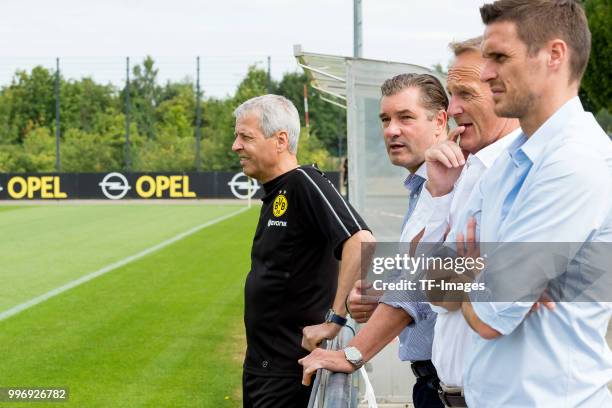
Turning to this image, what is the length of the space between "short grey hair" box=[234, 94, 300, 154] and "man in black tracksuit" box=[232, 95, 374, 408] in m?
0.03

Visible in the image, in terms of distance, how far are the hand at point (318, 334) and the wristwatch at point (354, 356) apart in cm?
91

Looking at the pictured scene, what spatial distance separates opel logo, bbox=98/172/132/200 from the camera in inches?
1829

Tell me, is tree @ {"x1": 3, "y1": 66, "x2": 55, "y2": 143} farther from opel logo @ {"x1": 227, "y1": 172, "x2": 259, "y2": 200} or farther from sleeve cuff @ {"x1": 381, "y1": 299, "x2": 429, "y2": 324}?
sleeve cuff @ {"x1": 381, "y1": 299, "x2": 429, "y2": 324}

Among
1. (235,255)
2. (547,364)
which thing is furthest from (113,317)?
(547,364)

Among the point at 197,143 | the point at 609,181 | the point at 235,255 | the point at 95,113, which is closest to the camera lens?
the point at 609,181

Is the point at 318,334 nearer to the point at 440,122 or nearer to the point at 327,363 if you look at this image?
the point at 327,363

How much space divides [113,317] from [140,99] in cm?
5405

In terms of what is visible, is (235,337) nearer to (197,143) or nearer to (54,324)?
(54,324)

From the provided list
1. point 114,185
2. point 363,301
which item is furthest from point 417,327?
point 114,185

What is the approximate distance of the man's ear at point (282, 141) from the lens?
4.94 m

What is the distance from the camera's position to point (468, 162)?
11.1 feet

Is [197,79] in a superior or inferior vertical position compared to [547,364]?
superior

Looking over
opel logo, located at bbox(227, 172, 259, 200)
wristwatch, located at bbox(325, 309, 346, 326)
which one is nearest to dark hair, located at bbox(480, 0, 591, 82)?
wristwatch, located at bbox(325, 309, 346, 326)

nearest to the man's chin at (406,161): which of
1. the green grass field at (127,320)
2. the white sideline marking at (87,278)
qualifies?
the green grass field at (127,320)
